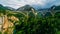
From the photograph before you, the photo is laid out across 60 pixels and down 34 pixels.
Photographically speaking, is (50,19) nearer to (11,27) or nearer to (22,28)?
(22,28)

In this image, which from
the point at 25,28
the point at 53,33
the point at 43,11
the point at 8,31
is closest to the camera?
the point at 53,33

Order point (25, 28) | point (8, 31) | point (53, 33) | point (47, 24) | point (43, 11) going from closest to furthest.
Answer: point (53, 33) < point (47, 24) < point (25, 28) < point (8, 31) < point (43, 11)

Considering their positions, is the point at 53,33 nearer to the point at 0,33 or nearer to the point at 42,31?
the point at 42,31

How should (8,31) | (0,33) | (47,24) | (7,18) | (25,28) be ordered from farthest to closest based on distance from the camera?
1. (7,18)
2. (8,31)
3. (0,33)
4. (25,28)
5. (47,24)

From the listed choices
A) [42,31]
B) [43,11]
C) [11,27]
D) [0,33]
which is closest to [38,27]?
[42,31]

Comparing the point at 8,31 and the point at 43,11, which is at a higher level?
the point at 43,11

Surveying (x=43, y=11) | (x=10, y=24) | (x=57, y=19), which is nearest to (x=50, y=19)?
(x=57, y=19)

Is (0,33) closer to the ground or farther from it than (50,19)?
closer to the ground

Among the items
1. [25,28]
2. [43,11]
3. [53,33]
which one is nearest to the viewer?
[53,33]

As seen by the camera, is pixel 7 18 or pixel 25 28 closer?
pixel 25 28
